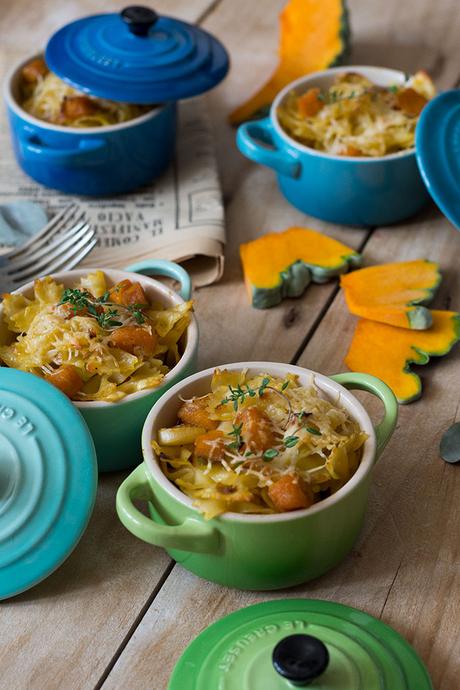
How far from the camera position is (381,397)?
3.86 feet

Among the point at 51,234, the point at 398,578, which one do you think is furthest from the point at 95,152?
the point at 398,578

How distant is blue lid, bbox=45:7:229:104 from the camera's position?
1617mm

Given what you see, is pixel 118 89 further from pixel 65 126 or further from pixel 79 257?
pixel 79 257

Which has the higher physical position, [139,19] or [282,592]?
[139,19]

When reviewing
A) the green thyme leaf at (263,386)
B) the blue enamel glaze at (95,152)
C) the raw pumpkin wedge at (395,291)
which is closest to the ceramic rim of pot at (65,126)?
the blue enamel glaze at (95,152)

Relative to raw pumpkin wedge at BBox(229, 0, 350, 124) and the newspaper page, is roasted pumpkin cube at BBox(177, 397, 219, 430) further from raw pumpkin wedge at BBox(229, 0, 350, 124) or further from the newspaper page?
raw pumpkin wedge at BBox(229, 0, 350, 124)

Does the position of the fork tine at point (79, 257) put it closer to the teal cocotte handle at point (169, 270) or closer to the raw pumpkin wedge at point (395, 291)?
the teal cocotte handle at point (169, 270)

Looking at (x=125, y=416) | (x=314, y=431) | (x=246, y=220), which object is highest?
(x=314, y=431)

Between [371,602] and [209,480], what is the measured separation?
232 mm

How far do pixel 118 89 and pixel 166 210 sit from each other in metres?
0.23

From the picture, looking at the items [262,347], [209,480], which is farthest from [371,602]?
[262,347]

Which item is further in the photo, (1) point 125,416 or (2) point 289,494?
(1) point 125,416

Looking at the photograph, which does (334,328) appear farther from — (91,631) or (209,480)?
(91,631)

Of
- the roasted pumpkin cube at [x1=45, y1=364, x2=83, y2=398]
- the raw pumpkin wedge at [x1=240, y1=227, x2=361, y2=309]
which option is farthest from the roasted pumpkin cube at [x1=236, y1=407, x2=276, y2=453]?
the raw pumpkin wedge at [x1=240, y1=227, x2=361, y2=309]
